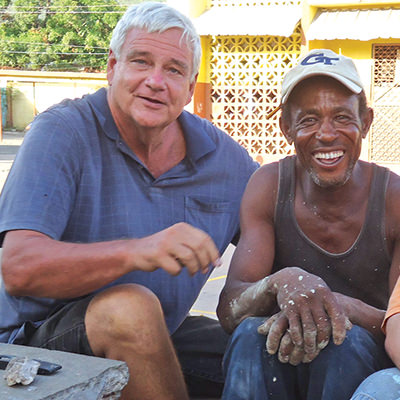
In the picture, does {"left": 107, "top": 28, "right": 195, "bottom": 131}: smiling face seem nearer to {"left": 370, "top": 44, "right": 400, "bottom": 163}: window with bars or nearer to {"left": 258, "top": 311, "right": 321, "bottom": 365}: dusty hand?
{"left": 258, "top": 311, "right": 321, "bottom": 365}: dusty hand

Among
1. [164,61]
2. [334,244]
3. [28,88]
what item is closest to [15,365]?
[334,244]

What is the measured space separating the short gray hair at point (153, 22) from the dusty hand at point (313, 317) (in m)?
1.30

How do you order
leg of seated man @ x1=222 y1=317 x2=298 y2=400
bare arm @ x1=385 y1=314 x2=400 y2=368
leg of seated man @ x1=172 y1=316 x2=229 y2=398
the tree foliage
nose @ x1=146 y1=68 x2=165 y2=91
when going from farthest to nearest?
the tree foliage < leg of seated man @ x1=172 y1=316 x2=229 y2=398 < nose @ x1=146 y1=68 x2=165 y2=91 < leg of seated man @ x1=222 y1=317 x2=298 y2=400 < bare arm @ x1=385 y1=314 x2=400 y2=368

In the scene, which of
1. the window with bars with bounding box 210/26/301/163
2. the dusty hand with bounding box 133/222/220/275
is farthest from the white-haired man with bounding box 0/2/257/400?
the window with bars with bounding box 210/26/301/163

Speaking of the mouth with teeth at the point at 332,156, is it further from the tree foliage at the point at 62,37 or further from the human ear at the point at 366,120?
the tree foliage at the point at 62,37

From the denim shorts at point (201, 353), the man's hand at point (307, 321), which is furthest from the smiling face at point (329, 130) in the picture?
the denim shorts at point (201, 353)

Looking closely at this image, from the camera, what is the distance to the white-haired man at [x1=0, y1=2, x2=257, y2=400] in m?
2.32

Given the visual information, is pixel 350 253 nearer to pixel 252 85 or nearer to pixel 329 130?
pixel 329 130

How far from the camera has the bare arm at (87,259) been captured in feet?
7.22

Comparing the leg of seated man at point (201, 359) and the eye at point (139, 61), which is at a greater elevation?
the eye at point (139, 61)

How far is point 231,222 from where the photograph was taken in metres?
3.11

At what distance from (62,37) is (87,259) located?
36.9 m

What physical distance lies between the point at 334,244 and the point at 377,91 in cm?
1035

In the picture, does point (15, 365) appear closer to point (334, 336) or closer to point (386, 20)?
point (334, 336)
